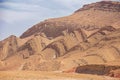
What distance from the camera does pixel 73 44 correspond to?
420 ft

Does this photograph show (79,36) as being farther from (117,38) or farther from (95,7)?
(95,7)

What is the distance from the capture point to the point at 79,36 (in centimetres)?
13238

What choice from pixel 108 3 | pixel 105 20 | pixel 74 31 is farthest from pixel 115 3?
pixel 74 31

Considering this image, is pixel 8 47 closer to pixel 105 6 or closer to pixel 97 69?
pixel 105 6

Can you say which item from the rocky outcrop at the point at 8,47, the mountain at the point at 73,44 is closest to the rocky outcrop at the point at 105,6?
the mountain at the point at 73,44

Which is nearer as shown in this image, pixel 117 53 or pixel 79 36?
pixel 117 53

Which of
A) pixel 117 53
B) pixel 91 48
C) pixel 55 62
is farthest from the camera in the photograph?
pixel 91 48

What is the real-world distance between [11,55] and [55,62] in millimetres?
44051

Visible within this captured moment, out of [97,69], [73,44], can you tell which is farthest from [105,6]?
[97,69]

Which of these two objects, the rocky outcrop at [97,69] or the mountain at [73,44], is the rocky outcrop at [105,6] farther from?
the rocky outcrop at [97,69]

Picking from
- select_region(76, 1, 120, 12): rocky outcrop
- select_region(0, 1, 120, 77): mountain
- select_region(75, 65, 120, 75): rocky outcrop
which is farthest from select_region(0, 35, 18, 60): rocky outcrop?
select_region(75, 65, 120, 75): rocky outcrop

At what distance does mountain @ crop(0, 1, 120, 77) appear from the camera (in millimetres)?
94438

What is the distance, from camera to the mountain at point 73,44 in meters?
94.4

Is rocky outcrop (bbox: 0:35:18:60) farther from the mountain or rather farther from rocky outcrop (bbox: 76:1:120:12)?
rocky outcrop (bbox: 76:1:120:12)
